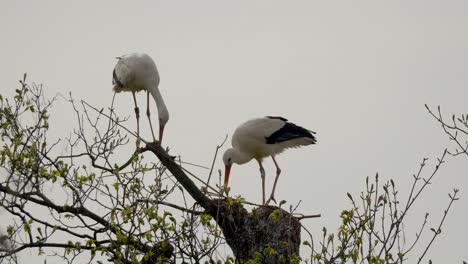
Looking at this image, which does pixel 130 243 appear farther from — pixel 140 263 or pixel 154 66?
pixel 154 66

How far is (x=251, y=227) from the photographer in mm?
7152

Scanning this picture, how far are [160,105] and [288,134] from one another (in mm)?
1941

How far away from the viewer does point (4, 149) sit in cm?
689

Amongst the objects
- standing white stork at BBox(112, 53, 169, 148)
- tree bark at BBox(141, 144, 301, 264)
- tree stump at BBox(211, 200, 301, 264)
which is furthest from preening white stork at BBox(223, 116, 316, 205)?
tree stump at BBox(211, 200, 301, 264)

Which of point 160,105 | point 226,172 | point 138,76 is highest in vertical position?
point 138,76

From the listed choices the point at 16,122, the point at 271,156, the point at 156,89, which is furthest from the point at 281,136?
the point at 16,122

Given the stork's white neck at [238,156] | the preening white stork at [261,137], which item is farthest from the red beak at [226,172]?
the stork's white neck at [238,156]

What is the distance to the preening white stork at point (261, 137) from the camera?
1200 centimetres

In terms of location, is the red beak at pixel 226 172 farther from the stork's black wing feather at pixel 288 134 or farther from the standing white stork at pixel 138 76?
the standing white stork at pixel 138 76

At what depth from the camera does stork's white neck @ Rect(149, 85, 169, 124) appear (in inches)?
464

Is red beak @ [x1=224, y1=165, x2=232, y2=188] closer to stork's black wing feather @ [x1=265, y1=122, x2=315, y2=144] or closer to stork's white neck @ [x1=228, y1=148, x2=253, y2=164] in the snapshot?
stork's white neck @ [x1=228, y1=148, x2=253, y2=164]

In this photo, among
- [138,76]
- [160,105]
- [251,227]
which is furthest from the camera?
[138,76]

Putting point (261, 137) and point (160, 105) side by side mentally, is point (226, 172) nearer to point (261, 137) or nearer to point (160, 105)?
point (261, 137)

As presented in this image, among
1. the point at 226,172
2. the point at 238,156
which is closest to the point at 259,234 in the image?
the point at 238,156
